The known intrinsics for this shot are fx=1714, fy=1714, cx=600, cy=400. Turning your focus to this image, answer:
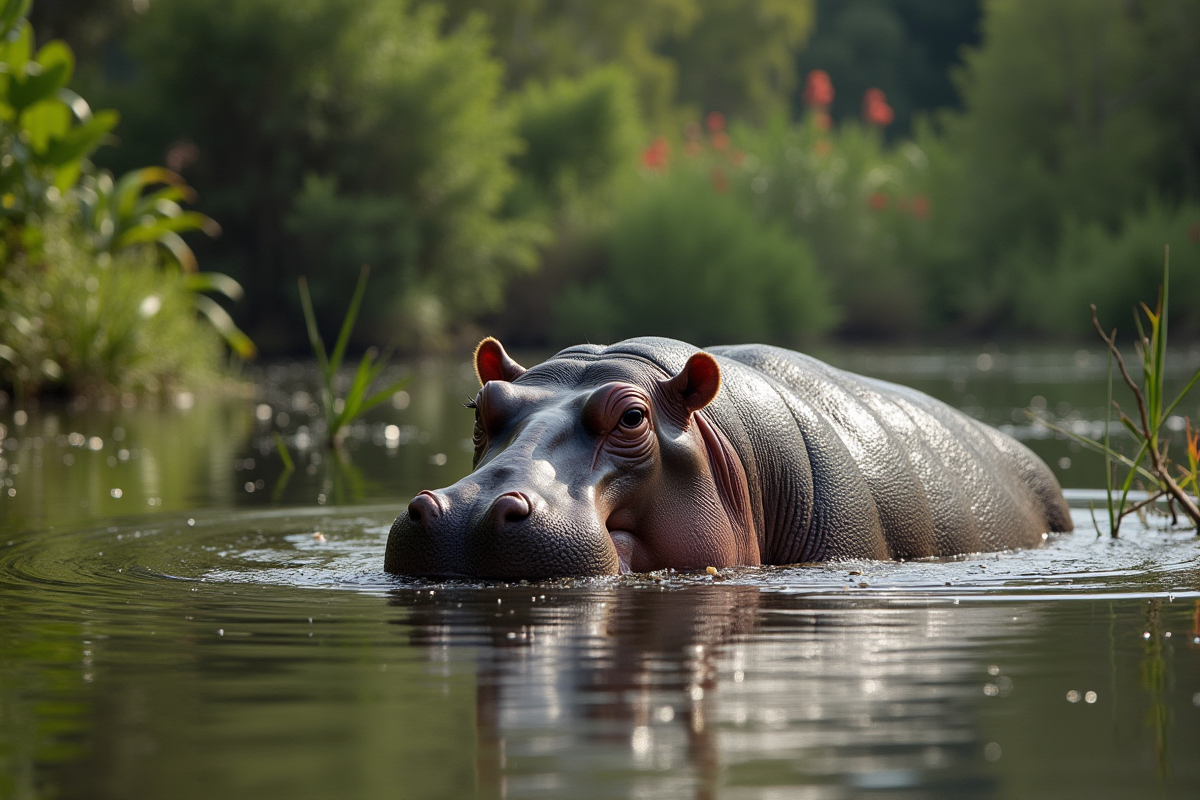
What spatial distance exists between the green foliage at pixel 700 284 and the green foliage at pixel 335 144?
186 cm

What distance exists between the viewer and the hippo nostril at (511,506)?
4379mm

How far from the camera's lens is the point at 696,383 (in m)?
5.04

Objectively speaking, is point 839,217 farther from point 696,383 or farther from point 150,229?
point 696,383

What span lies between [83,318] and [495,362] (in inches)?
378

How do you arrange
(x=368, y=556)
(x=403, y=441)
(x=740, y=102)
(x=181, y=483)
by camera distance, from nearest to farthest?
(x=368, y=556) < (x=181, y=483) < (x=403, y=441) < (x=740, y=102)

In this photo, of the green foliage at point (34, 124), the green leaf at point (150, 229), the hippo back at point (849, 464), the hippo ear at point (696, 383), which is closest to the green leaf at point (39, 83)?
the green foliage at point (34, 124)

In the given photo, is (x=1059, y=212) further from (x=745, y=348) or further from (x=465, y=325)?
(x=745, y=348)

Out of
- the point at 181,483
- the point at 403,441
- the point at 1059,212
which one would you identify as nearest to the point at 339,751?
the point at 181,483

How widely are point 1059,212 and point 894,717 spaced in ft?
105

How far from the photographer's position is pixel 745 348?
5.93 metres

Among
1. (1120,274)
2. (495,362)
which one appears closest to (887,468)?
(495,362)

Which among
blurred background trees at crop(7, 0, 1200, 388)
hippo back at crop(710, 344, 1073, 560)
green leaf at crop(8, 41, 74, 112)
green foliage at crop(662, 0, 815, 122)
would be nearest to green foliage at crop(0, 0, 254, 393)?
green leaf at crop(8, 41, 74, 112)

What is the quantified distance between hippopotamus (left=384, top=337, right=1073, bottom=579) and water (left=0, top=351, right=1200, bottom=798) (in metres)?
0.12

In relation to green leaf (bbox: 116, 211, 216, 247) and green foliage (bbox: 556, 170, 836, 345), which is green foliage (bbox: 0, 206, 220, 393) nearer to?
green leaf (bbox: 116, 211, 216, 247)
